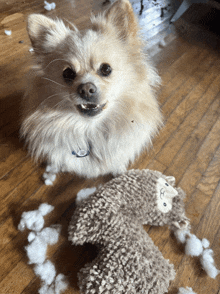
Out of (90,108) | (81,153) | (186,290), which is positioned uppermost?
(90,108)

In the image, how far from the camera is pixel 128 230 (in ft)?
3.87

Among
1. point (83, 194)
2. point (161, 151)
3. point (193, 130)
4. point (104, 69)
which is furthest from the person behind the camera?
point (193, 130)

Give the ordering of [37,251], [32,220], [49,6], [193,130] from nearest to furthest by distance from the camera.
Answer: [37,251], [32,220], [193,130], [49,6]

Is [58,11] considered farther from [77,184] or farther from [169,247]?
[169,247]

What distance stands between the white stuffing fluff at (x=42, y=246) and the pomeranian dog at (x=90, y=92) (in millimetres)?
370

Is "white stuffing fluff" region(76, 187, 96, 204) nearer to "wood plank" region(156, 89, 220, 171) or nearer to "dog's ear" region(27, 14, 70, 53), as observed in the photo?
"wood plank" region(156, 89, 220, 171)

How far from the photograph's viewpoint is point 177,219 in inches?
53.6

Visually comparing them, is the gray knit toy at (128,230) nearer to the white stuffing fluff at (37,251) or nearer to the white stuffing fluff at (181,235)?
the white stuffing fluff at (181,235)

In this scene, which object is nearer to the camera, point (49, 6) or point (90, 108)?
point (90, 108)

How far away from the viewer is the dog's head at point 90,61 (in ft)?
3.65

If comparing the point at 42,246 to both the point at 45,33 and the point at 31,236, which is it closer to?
the point at 31,236

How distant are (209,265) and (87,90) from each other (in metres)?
1.24

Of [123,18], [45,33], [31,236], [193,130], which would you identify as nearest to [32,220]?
[31,236]

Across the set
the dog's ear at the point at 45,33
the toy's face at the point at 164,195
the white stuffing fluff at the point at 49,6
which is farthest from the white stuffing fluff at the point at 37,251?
the white stuffing fluff at the point at 49,6
